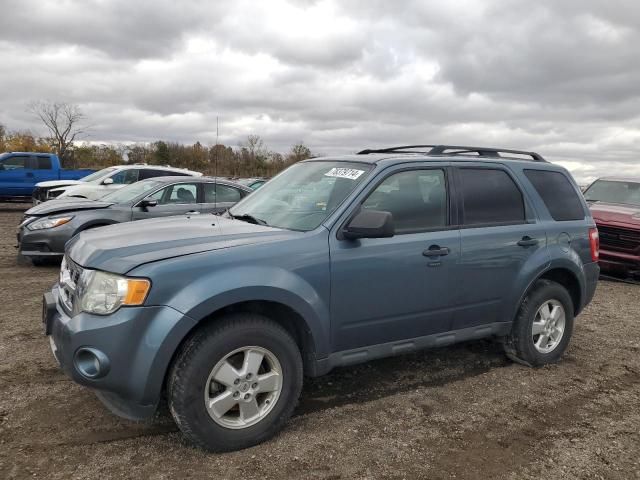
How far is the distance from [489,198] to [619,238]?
5.96 metres

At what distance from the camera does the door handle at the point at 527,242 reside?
14.0 ft

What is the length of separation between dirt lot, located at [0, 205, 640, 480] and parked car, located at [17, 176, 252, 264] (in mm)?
2896

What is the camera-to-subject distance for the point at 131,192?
8562mm

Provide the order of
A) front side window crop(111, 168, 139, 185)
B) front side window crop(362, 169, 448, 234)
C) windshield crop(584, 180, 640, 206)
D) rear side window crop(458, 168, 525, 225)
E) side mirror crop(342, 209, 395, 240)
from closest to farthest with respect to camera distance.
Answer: side mirror crop(342, 209, 395, 240) < front side window crop(362, 169, 448, 234) < rear side window crop(458, 168, 525, 225) < windshield crop(584, 180, 640, 206) < front side window crop(111, 168, 139, 185)

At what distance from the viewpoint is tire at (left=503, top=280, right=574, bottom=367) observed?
4.44 m

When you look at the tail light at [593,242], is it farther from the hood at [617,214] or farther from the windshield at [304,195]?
the hood at [617,214]

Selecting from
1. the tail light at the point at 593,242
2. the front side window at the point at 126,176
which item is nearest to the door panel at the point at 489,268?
the tail light at the point at 593,242

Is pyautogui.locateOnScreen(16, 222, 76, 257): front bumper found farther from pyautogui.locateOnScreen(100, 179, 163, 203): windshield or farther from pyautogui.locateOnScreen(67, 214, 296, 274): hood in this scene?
pyautogui.locateOnScreen(67, 214, 296, 274): hood

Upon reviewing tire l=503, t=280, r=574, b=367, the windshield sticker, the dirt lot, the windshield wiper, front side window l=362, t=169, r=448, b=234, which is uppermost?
the windshield sticker

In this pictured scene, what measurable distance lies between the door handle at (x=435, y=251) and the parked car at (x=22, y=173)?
1741 centimetres

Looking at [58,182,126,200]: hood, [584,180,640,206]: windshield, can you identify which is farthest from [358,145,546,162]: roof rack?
[58,182,126,200]: hood

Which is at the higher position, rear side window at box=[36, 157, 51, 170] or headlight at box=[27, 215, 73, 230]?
rear side window at box=[36, 157, 51, 170]

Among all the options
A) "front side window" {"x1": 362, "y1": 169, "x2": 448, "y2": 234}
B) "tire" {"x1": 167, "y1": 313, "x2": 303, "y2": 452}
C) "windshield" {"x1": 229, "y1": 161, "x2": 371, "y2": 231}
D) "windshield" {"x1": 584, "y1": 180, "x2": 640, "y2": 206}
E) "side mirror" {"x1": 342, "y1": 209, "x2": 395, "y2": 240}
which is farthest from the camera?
"windshield" {"x1": 584, "y1": 180, "x2": 640, "y2": 206}

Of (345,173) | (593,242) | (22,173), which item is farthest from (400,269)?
(22,173)
